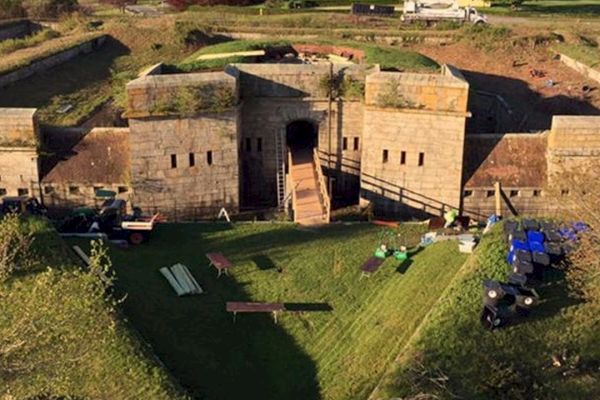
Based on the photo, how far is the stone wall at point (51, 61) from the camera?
41188 millimetres

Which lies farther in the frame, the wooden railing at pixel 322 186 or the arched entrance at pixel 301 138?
the arched entrance at pixel 301 138

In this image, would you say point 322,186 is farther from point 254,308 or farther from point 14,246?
point 14,246

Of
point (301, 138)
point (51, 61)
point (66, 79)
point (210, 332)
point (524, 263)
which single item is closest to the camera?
point (524, 263)

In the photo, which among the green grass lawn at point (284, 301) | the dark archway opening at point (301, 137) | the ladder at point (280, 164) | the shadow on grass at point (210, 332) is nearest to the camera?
the shadow on grass at point (210, 332)

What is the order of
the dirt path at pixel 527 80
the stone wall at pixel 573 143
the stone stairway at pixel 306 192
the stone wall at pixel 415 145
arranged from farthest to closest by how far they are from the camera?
the dirt path at pixel 527 80 → the stone wall at pixel 415 145 → the stone wall at pixel 573 143 → the stone stairway at pixel 306 192

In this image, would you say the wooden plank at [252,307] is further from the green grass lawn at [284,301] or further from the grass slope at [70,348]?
the grass slope at [70,348]

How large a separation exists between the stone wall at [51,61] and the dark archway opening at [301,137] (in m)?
18.1

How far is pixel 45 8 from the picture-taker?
63750 millimetres

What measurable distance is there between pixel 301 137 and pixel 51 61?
21.5 metres

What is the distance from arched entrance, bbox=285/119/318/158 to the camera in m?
31.4

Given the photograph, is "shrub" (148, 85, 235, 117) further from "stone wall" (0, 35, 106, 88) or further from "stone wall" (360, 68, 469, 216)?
"stone wall" (0, 35, 106, 88)

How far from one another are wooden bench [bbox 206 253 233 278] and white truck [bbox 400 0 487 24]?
39279 mm

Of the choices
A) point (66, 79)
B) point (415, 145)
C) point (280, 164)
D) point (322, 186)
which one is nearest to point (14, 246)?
point (322, 186)

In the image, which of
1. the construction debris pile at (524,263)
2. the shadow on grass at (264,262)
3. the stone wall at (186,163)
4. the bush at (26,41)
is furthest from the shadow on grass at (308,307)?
the bush at (26,41)
